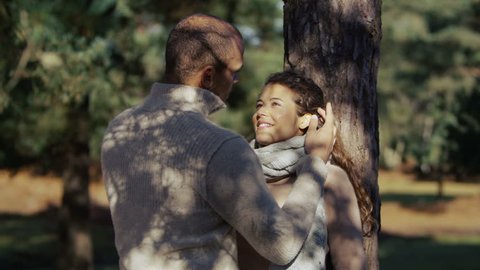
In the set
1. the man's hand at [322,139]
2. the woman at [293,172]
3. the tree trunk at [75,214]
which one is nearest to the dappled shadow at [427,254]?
the tree trunk at [75,214]

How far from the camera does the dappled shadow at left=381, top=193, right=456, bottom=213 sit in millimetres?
41344

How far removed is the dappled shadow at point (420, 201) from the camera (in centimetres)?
4134

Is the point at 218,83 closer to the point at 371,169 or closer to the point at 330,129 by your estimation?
the point at 330,129

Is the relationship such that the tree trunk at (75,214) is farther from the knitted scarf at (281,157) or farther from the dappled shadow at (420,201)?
the dappled shadow at (420,201)

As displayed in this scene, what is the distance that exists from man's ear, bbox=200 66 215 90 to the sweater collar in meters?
0.02

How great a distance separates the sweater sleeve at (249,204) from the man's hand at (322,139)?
15.1 inches

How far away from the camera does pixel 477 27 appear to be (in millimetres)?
44438

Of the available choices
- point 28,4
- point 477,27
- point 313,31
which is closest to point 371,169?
point 313,31

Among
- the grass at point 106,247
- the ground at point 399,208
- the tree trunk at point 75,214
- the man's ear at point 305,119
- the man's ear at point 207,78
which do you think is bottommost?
the ground at point 399,208

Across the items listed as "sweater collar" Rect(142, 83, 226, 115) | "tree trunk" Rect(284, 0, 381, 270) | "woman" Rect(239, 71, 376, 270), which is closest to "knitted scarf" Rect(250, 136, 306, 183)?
"woman" Rect(239, 71, 376, 270)

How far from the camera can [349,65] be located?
368 cm

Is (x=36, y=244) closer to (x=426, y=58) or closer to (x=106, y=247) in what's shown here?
(x=106, y=247)

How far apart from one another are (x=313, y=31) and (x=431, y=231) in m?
33.0

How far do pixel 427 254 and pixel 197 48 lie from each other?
2499 centimetres
